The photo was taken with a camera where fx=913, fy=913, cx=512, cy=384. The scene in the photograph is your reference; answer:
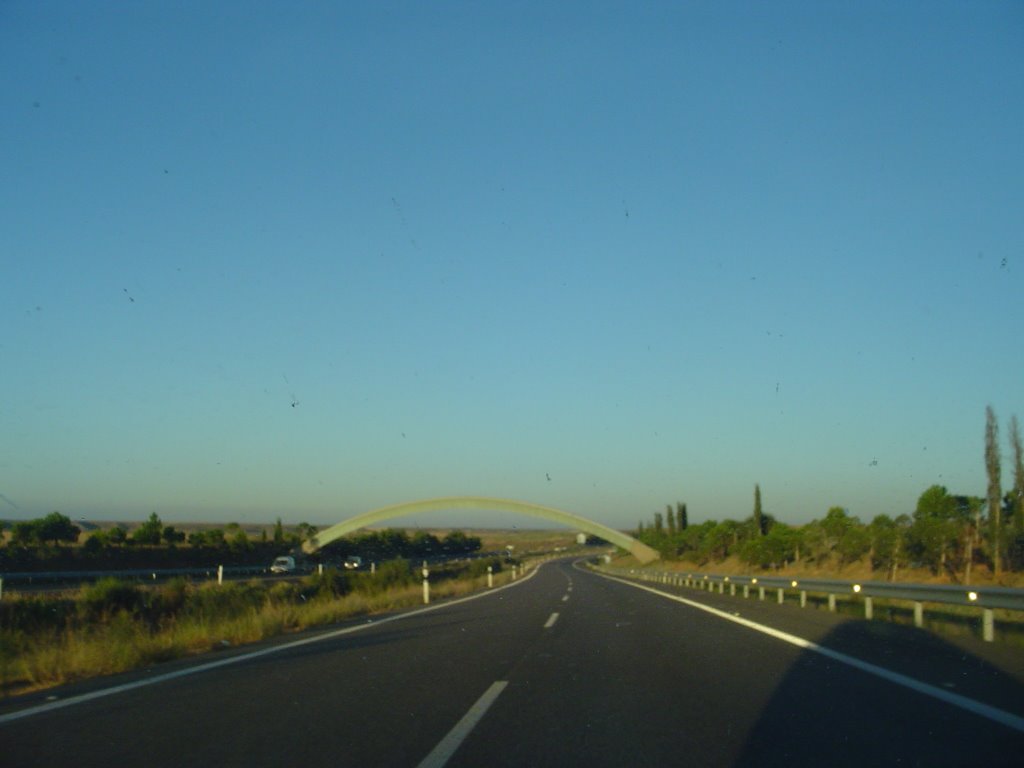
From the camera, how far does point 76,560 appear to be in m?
49.8

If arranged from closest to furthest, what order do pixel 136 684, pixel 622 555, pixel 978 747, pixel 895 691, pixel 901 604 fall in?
pixel 978 747
pixel 895 691
pixel 136 684
pixel 901 604
pixel 622 555

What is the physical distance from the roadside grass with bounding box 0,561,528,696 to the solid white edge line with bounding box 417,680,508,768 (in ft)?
20.1

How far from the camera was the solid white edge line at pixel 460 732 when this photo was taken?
6.68m

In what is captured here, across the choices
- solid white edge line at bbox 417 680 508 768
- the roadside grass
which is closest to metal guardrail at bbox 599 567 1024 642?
solid white edge line at bbox 417 680 508 768

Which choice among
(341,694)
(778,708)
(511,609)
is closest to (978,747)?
(778,708)

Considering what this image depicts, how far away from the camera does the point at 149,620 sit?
22.8 m

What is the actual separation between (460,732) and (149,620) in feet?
57.9

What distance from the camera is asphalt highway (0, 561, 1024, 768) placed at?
6957 millimetres

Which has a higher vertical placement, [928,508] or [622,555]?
[928,508]

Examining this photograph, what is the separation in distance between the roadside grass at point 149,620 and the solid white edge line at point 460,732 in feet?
20.1

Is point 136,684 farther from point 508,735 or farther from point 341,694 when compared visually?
point 508,735

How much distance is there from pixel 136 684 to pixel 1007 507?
36.8m

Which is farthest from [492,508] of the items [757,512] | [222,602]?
[222,602]

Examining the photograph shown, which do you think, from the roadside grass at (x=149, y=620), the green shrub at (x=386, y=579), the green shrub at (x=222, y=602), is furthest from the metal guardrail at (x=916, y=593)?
the green shrub at (x=222, y=602)
